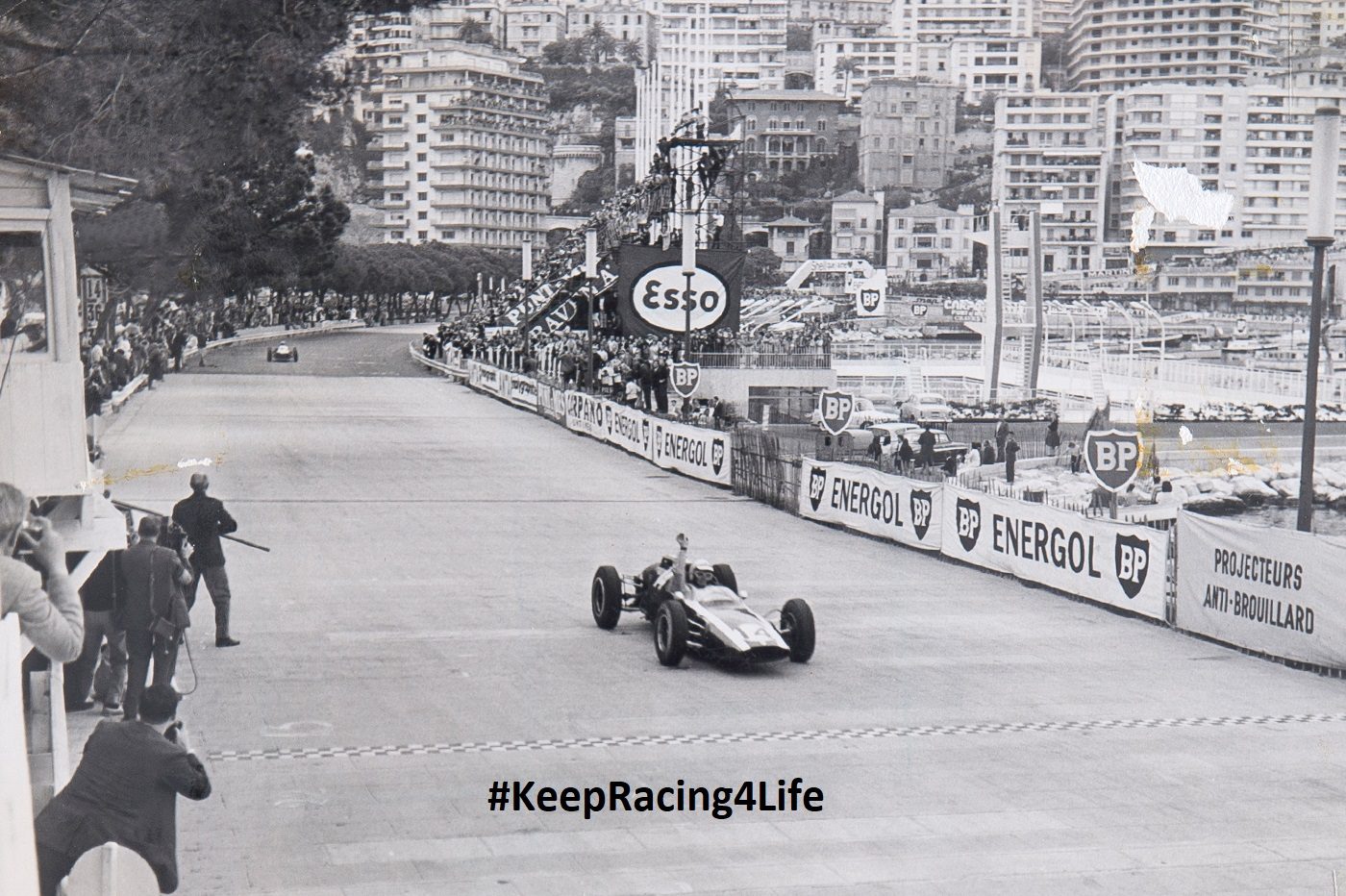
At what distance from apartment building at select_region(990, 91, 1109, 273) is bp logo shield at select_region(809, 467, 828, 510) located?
8003 centimetres

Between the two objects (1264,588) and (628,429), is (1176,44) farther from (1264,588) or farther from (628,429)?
(1264,588)

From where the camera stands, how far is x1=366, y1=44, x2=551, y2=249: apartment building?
123438 millimetres

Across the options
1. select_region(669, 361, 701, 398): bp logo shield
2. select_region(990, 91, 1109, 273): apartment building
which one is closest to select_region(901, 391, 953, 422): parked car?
select_region(669, 361, 701, 398): bp logo shield

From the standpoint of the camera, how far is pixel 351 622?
16.3 meters

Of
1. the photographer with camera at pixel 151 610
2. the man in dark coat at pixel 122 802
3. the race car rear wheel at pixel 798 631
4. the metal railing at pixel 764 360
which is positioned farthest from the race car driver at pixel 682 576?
the metal railing at pixel 764 360

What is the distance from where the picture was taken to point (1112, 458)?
1884 cm

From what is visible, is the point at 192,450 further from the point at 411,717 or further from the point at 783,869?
the point at 783,869

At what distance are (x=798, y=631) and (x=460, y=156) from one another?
375 feet

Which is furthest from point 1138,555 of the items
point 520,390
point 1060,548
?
point 520,390

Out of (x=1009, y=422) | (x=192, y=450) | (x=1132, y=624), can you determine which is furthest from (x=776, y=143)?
(x=1132, y=624)

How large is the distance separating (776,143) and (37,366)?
16473 centimetres

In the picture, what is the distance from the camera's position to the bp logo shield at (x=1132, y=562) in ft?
57.6

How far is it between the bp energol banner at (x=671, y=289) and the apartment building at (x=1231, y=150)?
62.1m

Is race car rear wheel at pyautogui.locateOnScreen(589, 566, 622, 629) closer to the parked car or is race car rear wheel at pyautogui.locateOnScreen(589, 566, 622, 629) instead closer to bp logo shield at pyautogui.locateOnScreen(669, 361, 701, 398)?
bp logo shield at pyautogui.locateOnScreen(669, 361, 701, 398)
